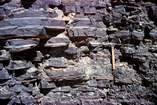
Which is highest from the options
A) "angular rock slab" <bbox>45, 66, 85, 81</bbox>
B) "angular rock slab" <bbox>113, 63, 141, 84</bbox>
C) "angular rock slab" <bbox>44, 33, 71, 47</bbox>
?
"angular rock slab" <bbox>44, 33, 71, 47</bbox>

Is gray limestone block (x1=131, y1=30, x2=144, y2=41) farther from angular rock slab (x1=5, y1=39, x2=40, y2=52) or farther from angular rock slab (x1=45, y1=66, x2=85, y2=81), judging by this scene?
angular rock slab (x1=5, y1=39, x2=40, y2=52)

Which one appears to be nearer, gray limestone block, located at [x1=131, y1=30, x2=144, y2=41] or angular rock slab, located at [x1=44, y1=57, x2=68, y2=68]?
angular rock slab, located at [x1=44, y1=57, x2=68, y2=68]

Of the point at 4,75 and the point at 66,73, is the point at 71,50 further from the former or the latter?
the point at 4,75

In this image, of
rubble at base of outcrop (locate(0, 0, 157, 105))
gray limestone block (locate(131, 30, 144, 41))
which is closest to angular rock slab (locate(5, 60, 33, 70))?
rubble at base of outcrop (locate(0, 0, 157, 105))

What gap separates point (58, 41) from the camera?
221 centimetres

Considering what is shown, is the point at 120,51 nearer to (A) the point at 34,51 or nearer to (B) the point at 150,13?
(B) the point at 150,13

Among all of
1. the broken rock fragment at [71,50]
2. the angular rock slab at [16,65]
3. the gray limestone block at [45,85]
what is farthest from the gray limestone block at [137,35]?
the angular rock slab at [16,65]

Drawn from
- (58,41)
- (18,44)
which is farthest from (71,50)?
(18,44)

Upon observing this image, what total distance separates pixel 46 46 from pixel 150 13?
4.46 ft

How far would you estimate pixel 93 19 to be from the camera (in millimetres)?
2350

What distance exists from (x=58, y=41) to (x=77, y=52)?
Result: 9.7 inches

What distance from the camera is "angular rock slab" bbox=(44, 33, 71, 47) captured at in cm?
218

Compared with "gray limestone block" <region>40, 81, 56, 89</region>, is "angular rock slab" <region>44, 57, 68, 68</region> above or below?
above

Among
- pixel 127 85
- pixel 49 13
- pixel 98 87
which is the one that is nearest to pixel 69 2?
pixel 49 13
